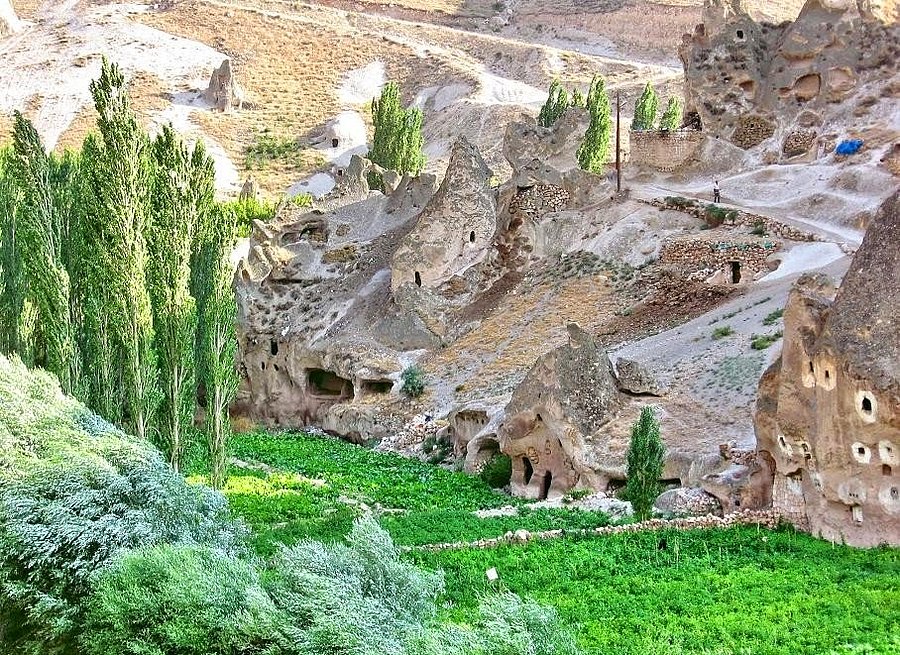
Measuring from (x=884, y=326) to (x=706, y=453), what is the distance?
22.3ft

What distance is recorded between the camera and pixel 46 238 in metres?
22.4

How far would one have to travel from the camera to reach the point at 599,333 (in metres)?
35.4

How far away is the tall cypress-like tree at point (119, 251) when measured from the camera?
21.6 meters

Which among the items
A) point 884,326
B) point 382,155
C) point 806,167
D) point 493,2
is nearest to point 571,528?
point 884,326

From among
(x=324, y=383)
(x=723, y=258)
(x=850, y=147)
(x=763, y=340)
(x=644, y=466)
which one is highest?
(x=850, y=147)

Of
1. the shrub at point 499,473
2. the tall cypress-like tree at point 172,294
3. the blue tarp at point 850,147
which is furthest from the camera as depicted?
the blue tarp at point 850,147

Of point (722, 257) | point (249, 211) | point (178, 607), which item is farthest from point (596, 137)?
point (178, 607)

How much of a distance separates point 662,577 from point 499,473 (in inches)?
451

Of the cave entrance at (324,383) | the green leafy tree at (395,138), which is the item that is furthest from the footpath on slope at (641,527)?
the green leafy tree at (395,138)

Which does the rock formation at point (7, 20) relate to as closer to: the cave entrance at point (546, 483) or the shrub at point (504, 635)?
the cave entrance at point (546, 483)

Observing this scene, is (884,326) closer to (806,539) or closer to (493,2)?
(806,539)

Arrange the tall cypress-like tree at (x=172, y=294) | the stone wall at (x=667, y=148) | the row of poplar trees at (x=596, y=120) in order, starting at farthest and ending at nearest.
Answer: the row of poplar trees at (x=596, y=120)
the stone wall at (x=667, y=148)
the tall cypress-like tree at (x=172, y=294)

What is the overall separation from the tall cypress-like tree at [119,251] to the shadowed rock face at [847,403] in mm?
11942

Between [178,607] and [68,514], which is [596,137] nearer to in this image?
[68,514]
